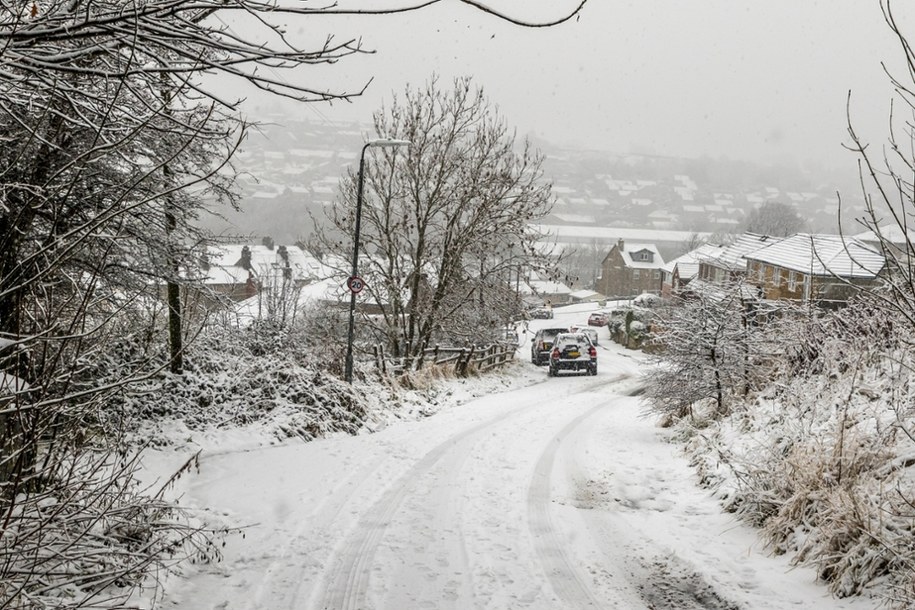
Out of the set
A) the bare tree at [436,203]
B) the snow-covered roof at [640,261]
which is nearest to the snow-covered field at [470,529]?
the bare tree at [436,203]

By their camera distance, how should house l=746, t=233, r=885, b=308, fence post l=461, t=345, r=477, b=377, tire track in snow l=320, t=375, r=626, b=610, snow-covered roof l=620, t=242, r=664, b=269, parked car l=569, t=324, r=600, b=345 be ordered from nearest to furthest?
tire track in snow l=320, t=375, r=626, b=610
fence post l=461, t=345, r=477, b=377
house l=746, t=233, r=885, b=308
parked car l=569, t=324, r=600, b=345
snow-covered roof l=620, t=242, r=664, b=269

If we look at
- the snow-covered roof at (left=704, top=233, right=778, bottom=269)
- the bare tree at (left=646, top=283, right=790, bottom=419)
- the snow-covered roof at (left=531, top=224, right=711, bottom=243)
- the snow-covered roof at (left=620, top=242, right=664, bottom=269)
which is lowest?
the bare tree at (left=646, top=283, right=790, bottom=419)

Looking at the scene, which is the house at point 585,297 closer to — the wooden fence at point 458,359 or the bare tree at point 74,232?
the wooden fence at point 458,359

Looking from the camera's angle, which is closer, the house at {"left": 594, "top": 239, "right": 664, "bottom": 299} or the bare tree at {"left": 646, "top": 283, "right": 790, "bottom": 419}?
the bare tree at {"left": 646, "top": 283, "right": 790, "bottom": 419}

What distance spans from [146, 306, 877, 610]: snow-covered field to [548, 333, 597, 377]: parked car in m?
13.7

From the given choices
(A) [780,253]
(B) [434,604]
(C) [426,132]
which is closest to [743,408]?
(B) [434,604]

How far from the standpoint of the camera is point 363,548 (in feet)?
19.9

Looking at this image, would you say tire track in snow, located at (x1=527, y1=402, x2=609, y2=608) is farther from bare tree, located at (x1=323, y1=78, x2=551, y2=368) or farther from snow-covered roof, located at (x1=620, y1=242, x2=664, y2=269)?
snow-covered roof, located at (x1=620, y1=242, x2=664, y2=269)

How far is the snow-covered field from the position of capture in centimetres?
519

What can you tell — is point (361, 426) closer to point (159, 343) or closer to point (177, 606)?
point (159, 343)

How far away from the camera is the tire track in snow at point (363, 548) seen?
505 centimetres

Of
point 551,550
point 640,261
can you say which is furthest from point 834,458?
point 640,261

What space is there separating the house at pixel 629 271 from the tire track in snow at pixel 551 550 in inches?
3465

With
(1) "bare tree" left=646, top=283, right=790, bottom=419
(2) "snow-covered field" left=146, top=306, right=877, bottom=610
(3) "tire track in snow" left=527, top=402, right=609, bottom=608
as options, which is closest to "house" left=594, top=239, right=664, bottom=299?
(1) "bare tree" left=646, top=283, right=790, bottom=419
